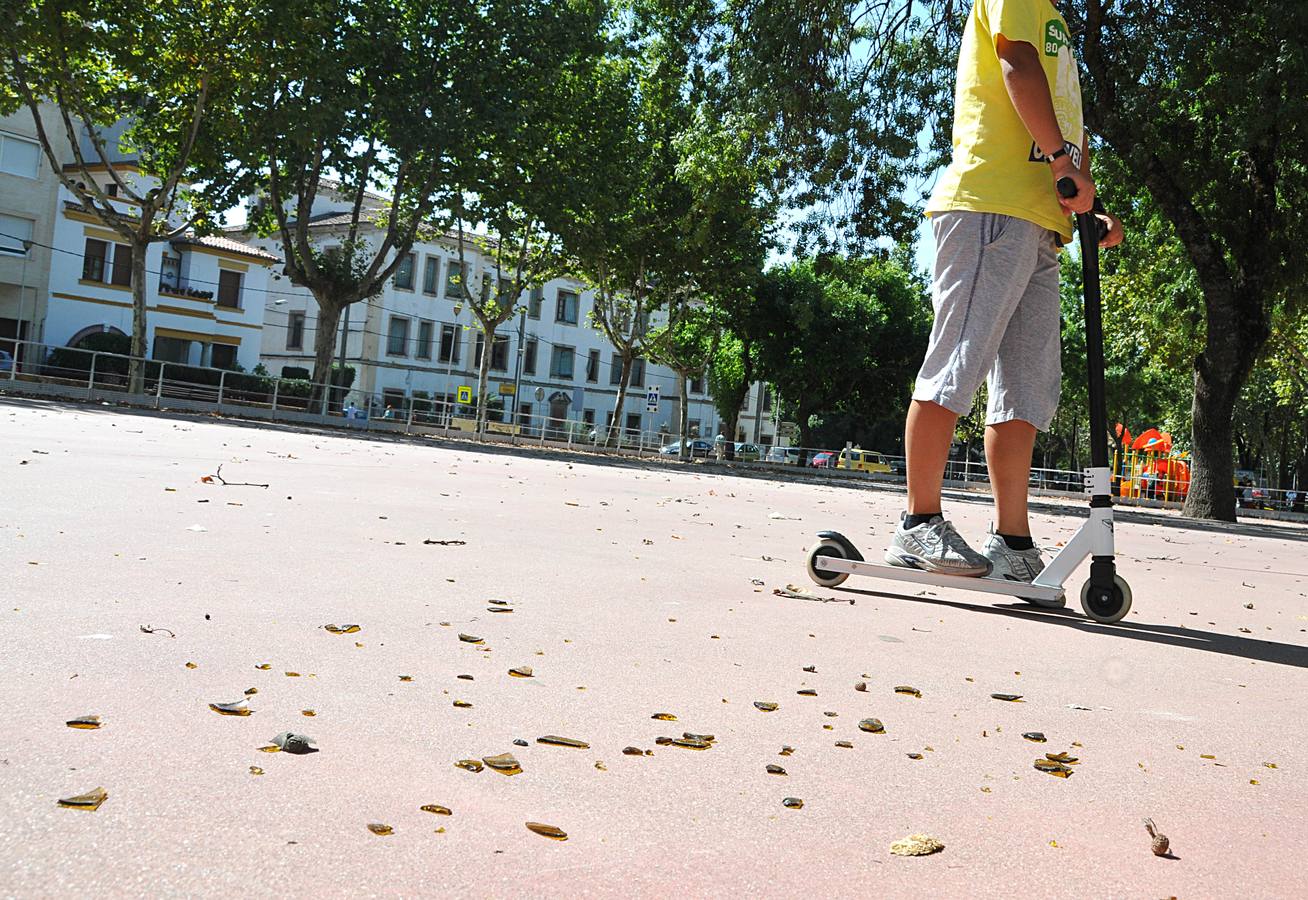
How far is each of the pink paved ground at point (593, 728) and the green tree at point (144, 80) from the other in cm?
2626

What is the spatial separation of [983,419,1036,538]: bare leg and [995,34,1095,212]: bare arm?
859mm

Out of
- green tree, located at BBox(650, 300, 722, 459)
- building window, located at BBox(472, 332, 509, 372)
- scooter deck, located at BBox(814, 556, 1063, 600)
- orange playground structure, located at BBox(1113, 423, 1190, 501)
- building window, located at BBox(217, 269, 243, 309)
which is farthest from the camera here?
building window, located at BBox(472, 332, 509, 372)

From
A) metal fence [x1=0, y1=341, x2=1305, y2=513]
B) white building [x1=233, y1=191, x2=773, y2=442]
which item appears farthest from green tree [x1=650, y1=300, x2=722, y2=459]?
white building [x1=233, y1=191, x2=773, y2=442]

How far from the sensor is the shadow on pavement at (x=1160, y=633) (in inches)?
166

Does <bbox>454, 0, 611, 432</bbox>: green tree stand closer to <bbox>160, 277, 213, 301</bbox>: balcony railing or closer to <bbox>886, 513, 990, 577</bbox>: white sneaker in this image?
<bbox>160, 277, 213, 301</bbox>: balcony railing

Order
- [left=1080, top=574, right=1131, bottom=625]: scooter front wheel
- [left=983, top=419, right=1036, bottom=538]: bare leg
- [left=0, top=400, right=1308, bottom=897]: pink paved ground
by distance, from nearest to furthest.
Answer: [left=0, top=400, right=1308, bottom=897]: pink paved ground, [left=1080, top=574, right=1131, bottom=625]: scooter front wheel, [left=983, top=419, right=1036, bottom=538]: bare leg

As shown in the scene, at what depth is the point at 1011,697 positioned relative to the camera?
3139 mm

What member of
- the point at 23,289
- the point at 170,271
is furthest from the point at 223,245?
the point at 23,289

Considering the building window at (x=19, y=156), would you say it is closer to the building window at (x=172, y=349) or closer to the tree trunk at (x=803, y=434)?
the building window at (x=172, y=349)

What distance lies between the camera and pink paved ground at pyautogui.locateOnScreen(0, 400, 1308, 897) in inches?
70.8

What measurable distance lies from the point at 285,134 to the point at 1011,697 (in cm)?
2973

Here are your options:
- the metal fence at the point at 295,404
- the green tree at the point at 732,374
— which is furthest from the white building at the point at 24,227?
the green tree at the point at 732,374

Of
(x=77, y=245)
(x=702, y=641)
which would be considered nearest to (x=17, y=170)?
(x=77, y=245)

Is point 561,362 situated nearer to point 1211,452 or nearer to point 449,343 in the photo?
point 449,343
